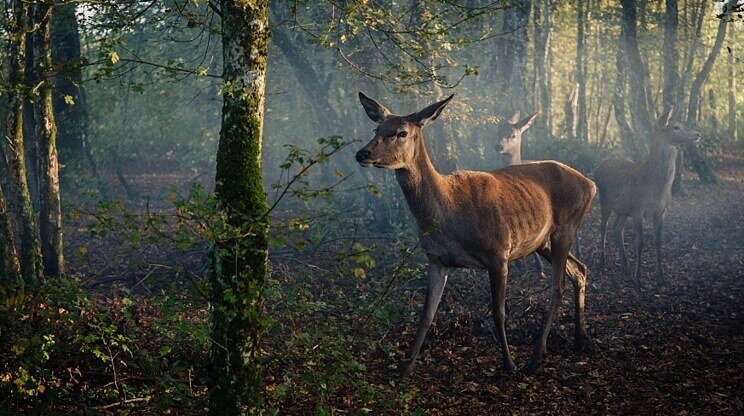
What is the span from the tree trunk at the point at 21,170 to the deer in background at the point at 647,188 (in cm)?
946

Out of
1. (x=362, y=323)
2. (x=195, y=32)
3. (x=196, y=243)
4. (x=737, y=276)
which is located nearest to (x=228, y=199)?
(x=196, y=243)

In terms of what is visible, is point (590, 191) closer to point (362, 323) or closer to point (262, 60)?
point (362, 323)

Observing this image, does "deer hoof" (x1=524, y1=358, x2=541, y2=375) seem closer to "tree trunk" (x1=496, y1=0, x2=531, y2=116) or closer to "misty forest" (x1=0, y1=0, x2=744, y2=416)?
"misty forest" (x1=0, y1=0, x2=744, y2=416)

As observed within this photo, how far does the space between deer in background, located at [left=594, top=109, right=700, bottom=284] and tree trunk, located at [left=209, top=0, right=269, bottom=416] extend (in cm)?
988

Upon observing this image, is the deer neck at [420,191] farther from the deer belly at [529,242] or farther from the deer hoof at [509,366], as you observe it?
the deer hoof at [509,366]

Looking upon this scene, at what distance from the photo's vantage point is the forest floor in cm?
583

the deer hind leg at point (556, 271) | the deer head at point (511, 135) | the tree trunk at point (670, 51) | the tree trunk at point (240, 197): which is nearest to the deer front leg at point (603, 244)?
the deer head at point (511, 135)

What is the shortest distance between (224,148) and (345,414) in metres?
2.51

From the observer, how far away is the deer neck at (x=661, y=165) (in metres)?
14.2

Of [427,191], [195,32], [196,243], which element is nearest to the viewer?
[196,243]

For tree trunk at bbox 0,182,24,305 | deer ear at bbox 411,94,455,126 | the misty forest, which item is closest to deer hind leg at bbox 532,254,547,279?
the misty forest

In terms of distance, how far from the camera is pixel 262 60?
5.25 meters

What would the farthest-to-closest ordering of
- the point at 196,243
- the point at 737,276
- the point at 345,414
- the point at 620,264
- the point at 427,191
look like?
the point at 620,264 < the point at 737,276 < the point at 427,191 < the point at 345,414 < the point at 196,243

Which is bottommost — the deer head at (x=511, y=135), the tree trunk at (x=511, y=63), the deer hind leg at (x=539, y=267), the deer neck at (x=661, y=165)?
the deer hind leg at (x=539, y=267)
